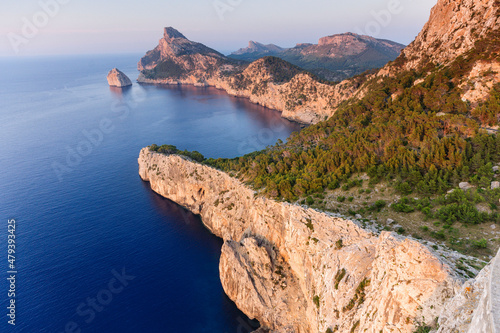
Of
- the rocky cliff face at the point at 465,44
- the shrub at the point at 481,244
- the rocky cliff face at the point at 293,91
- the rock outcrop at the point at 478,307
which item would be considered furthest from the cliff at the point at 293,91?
the rock outcrop at the point at 478,307

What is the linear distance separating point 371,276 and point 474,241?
27.6 feet

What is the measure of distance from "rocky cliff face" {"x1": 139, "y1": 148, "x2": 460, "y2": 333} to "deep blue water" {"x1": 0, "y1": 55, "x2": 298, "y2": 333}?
5.27 metres

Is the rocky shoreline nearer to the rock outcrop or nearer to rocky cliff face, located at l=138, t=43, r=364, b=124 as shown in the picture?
the rock outcrop

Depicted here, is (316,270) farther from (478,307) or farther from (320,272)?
(478,307)

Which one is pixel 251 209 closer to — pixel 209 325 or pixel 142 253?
pixel 209 325

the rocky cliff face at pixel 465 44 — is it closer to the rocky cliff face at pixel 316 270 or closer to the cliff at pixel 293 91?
the cliff at pixel 293 91

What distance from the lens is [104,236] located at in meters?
53.8

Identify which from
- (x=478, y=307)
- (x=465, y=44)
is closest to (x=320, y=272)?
(x=478, y=307)

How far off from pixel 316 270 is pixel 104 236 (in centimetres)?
4488

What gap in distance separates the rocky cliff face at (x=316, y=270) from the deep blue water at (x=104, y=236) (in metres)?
5.27

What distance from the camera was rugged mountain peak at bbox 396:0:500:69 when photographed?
51.6 m

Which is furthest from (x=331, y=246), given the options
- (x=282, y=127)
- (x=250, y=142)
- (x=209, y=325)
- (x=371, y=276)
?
(x=282, y=127)

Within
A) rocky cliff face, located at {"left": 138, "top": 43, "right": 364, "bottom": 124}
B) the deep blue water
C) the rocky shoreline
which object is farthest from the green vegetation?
rocky cliff face, located at {"left": 138, "top": 43, "right": 364, "bottom": 124}

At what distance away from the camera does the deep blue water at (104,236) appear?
37.9 m
